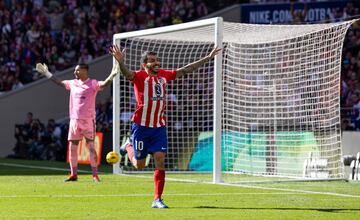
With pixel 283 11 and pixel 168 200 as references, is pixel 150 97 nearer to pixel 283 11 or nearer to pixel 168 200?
pixel 168 200

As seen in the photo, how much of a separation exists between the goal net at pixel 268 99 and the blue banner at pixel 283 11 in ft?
36.1

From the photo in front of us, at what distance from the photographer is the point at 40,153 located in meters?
32.6

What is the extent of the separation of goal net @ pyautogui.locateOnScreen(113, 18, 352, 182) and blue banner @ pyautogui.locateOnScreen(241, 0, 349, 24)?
11.0m

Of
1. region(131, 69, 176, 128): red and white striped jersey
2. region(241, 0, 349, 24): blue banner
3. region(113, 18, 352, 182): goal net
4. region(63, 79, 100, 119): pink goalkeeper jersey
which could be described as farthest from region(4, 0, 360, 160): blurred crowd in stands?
region(131, 69, 176, 128): red and white striped jersey

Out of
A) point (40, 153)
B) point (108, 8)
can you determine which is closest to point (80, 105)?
point (40, 153)

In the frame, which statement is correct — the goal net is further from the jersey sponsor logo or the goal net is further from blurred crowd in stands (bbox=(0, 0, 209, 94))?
blurred crowd in stands (bbox=(0, 0, 209, 94))

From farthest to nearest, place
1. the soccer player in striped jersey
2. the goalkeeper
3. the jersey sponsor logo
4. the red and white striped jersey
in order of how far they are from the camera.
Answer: the goalkeeper < the jersey sponsor logo < the red and white striped jersey < the soccer player in striped jersey

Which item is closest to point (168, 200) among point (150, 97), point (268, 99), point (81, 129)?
point (150, 97)

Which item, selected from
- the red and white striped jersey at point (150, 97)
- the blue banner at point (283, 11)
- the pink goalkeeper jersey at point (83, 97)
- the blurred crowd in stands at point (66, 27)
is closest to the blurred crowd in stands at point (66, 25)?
the blurred crowd in stands at point (66, 27)

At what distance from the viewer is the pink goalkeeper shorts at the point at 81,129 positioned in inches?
808

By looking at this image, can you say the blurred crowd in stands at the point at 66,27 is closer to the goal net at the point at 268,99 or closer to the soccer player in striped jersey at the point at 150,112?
the goal net at the point at 268,99

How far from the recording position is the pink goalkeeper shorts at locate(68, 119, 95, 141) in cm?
2052

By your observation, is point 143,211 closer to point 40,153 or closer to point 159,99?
point 159,99

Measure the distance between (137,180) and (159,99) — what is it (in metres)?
5.85
